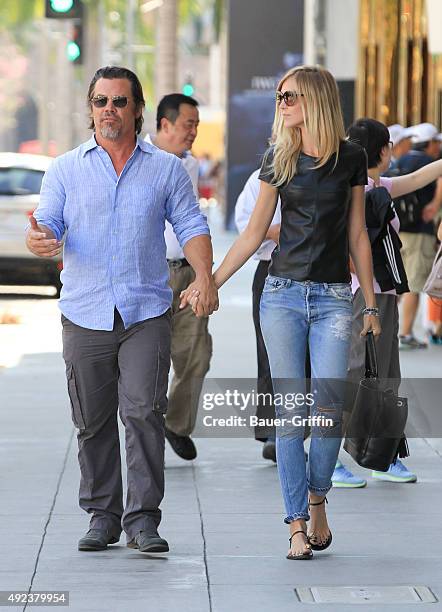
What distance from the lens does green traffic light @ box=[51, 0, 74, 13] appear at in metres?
16.2

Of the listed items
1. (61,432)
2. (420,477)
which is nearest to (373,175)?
(420,477)

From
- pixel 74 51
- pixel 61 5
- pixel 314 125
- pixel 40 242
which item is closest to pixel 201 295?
pixel 40 242

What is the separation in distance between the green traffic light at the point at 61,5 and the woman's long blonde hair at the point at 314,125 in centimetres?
1010

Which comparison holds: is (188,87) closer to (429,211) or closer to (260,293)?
(429,211)

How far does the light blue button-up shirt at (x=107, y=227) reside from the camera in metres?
6.49

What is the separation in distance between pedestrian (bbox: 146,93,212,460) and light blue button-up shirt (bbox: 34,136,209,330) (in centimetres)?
209

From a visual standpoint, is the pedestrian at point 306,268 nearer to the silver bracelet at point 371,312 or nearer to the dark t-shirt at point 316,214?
the dark t-shirt at point 316,214

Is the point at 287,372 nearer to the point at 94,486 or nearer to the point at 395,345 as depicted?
the point at 94,486

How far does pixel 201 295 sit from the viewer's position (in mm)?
6473

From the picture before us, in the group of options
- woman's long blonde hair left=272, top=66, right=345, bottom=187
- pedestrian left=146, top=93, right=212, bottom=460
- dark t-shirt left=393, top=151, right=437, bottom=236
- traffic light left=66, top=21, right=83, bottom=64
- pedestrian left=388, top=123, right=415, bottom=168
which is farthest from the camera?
traffic light left=66, top=21, right=83, bottom=64

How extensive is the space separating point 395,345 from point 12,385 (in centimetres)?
447

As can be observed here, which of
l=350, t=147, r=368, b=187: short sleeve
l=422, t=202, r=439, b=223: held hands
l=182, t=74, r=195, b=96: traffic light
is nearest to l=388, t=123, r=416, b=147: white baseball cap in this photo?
l=422, t=202, r=439, b=223: held hands

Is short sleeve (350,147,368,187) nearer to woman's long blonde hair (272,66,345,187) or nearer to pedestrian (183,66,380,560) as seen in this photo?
pedestrian (183,66,380,560)

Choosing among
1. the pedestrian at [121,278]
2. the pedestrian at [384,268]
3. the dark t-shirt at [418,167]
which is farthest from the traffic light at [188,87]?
the pedestrian at [121,278]
